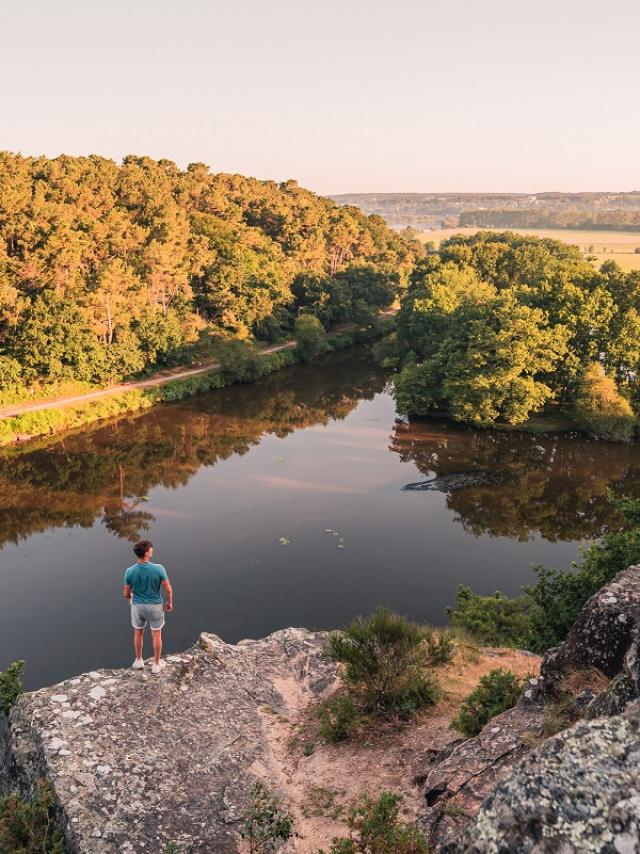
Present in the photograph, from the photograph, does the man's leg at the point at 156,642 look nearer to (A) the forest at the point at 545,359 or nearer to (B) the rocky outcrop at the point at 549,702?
(B) the rocky outcrop at the point at 549,702

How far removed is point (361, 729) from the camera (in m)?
11.4

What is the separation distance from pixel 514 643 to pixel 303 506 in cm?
1625

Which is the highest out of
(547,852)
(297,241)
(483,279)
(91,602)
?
(297,241)

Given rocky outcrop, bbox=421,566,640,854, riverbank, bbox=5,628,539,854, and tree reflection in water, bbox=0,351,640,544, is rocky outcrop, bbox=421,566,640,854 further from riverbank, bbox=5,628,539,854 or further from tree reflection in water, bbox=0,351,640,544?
tree reflection in water, bbox=0,351,640,544

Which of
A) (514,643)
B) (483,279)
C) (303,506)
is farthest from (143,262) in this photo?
(514,643)

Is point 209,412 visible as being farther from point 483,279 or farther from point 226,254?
point 483,279

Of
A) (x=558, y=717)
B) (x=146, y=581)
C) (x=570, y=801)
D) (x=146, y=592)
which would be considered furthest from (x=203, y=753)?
(x=570, y=801)

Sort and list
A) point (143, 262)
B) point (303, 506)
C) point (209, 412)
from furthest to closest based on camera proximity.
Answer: point (143, 262)
point (209, 412)
point (303, 506)

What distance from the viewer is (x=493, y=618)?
19016mm

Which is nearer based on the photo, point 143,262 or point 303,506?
point 303,506

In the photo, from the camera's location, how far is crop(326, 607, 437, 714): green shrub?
38.8ft

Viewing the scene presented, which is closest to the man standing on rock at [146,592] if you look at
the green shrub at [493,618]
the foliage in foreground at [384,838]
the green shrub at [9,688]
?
the green shrub at [9,688]

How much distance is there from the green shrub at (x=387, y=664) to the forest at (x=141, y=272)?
37267 mm

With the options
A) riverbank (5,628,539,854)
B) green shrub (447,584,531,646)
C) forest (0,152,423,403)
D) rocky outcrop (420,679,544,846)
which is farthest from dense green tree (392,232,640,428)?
rocky outcrop (420,679,544,846)
